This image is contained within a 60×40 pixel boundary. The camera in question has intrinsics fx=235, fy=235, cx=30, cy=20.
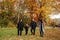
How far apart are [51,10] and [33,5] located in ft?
10.2

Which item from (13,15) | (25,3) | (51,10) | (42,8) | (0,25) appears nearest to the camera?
(42,8)

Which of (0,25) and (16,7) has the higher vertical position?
(16,7)

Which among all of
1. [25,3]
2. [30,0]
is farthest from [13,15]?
[30,0]

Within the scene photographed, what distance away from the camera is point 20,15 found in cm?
4953

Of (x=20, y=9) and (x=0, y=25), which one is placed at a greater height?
(x=20, y=9)

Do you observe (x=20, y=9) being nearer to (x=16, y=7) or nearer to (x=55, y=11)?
(x=16, y=7)

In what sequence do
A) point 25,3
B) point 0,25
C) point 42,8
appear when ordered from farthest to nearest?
point 0,25, point 25,3, point 42,8

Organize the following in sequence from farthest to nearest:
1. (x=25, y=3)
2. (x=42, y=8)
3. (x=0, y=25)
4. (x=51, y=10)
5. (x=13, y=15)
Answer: (x=13, y=15), (x=0, y=25), (x=25, y=3), (x=51, y=10), (x=42, y=8)

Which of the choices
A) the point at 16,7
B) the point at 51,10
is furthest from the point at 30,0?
the point at 16,7

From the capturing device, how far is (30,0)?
39.9 meters

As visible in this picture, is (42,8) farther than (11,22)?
No

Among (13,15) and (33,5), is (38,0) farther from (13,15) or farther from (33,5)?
(13,15)

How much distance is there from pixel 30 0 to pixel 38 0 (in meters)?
3.03

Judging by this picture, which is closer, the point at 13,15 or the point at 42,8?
the point at 42,8
